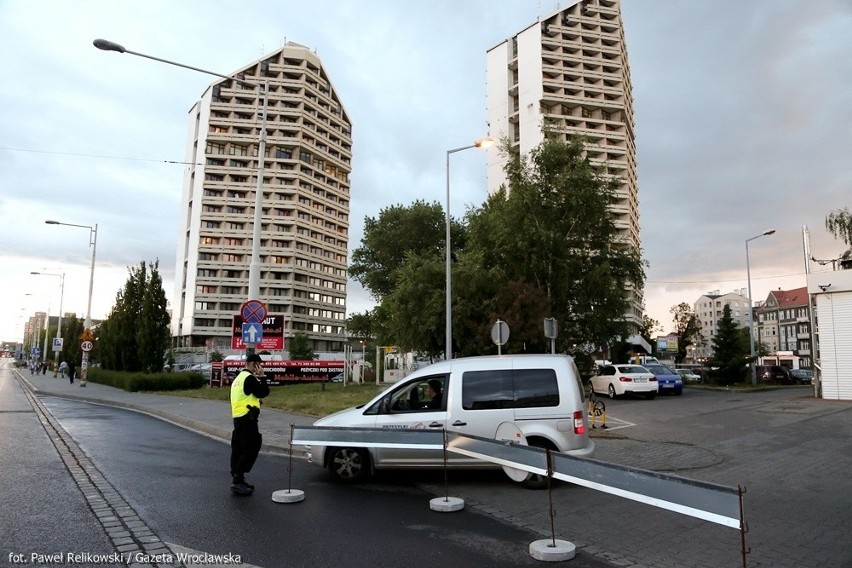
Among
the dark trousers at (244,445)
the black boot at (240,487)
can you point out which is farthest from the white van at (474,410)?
the black boot at (240,487)

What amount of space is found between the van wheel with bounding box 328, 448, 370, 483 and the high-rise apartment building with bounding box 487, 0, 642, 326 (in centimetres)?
7082

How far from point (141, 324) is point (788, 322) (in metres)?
113

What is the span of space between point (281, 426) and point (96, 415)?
7.47 metres

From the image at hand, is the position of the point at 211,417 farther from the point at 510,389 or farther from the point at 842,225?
the point at 842,225

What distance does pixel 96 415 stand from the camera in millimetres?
17812

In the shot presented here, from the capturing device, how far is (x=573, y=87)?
255ft

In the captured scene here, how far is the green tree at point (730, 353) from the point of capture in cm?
3531

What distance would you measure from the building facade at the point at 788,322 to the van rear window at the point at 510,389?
101989 millimetres

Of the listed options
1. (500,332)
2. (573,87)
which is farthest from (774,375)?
(573,87)

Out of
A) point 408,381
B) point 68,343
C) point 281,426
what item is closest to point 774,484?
point 408,381

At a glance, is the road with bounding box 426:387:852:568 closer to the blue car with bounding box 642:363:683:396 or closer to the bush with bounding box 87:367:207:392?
the blue car with bounding box 642:363:683:396

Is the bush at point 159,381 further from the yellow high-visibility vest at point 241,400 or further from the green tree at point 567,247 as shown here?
the yellow high-visibility vest at point 241,400

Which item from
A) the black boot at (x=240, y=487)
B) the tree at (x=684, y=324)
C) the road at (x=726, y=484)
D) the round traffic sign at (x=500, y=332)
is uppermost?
the tree at (x=684, y=324)

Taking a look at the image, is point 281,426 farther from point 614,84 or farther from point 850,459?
point 614,84
